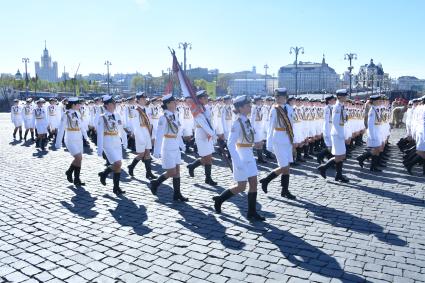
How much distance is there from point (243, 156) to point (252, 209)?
0.92 meters

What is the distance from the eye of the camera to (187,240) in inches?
240

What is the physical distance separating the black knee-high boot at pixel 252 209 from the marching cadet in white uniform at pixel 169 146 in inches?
71.3

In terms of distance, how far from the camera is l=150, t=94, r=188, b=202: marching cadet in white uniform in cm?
834

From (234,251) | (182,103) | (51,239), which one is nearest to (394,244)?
(234,251)

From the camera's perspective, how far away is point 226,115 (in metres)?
15.3

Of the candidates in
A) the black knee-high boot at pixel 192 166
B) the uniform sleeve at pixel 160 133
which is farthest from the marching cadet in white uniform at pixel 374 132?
the uniform sleeve at pixel 160 133

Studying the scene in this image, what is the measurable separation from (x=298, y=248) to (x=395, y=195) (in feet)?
13.6

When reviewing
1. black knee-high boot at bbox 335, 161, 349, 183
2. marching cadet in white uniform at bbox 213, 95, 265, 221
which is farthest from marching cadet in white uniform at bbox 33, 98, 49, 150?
marching cadet in white uniform at bbox 213, 95, 265, 221

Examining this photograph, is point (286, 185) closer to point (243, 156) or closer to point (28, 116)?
point (243, 156)

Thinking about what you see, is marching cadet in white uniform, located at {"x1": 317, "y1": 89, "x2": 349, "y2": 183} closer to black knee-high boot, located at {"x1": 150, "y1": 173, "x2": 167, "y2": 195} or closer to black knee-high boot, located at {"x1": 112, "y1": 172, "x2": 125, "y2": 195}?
black knee-high boot, located at {"x1": 150, "y1": 173, "x2": 167, "y2": 195}

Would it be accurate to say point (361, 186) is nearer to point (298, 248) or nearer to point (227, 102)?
point (298, 248)

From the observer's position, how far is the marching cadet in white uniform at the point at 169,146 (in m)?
8.34

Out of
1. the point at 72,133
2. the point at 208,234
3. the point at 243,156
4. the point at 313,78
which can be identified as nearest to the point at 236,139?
the point at 243,156

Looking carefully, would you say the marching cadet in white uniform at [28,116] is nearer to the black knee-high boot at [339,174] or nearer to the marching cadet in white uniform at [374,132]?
the black knee-high boot at [339,174]
